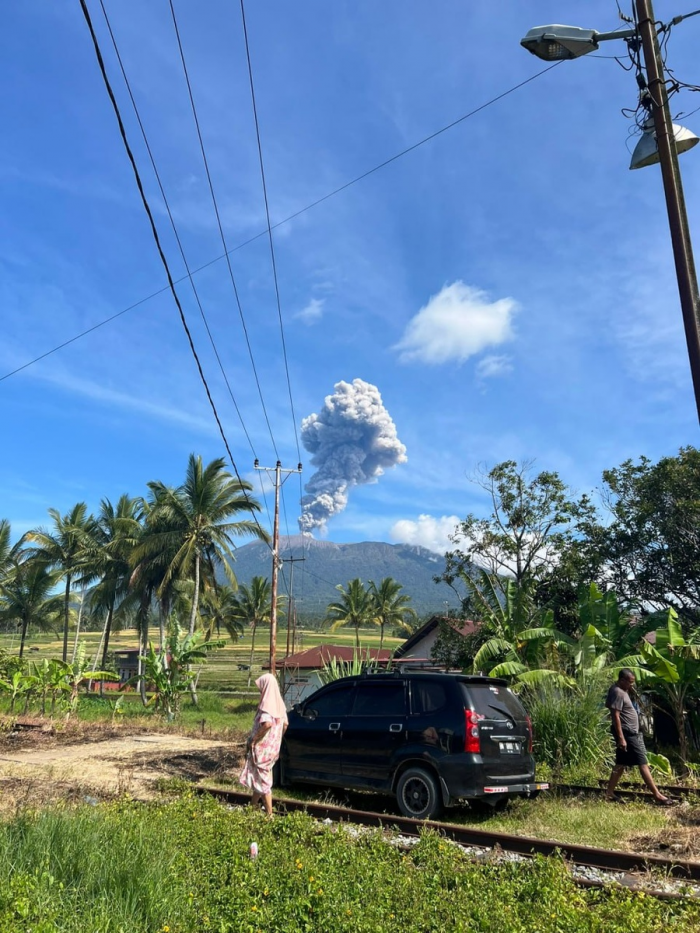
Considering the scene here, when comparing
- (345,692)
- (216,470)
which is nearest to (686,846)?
(345,692)

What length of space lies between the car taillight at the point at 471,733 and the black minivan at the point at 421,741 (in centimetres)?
1

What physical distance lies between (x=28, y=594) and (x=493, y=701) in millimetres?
48726

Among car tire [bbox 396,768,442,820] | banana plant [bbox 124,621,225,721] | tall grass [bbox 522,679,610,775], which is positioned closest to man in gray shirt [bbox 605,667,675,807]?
tall grass [bbox 522,679,610,775]

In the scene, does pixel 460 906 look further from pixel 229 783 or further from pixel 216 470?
pixel 216 470

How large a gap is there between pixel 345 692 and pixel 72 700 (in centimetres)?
1580

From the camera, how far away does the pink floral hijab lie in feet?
25.7

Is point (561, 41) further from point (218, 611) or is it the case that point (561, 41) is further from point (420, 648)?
point (218, 611)

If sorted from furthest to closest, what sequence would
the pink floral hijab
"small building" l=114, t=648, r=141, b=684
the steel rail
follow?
"small building" l=114, t=648, r=141, b=684
the pink floral hijab
the steel rail

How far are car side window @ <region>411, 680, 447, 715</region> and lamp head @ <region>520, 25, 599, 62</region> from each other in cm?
788

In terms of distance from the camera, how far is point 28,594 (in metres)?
49.5

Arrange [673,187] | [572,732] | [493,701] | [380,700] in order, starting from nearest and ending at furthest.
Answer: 1. [673,187]
2. [493,701]
3. [380,700]
4. [572,732]

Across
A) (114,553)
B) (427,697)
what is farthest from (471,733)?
(114,553)

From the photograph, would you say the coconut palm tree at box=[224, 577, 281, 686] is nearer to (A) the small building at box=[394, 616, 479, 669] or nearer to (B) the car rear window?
(A) the small building at box=[394, 616, 479, 669]

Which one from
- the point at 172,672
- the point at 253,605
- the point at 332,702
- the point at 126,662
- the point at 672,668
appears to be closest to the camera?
the point at 332,702
